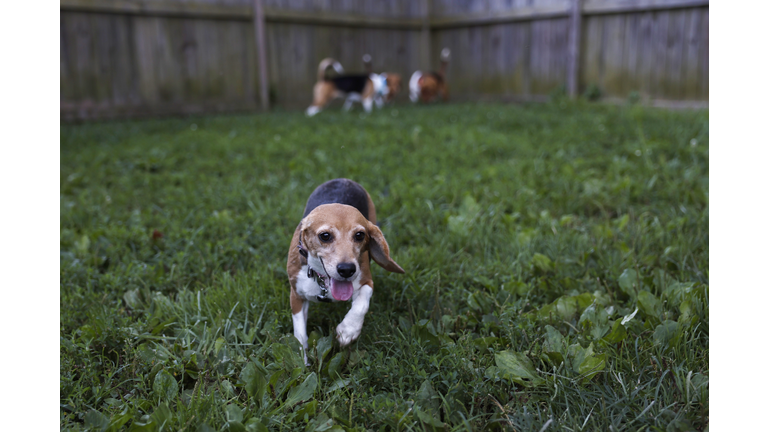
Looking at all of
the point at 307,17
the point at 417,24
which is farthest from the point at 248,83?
the point at 417,24

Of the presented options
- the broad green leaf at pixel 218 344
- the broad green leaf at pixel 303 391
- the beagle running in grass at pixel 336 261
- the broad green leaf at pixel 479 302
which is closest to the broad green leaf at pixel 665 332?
the broad green leaf at pixel 479 302

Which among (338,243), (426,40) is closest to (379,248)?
(338,243)

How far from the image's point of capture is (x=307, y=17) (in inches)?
357

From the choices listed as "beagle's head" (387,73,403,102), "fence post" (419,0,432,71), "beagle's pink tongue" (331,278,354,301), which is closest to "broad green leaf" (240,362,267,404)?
"beagle's pink tongue" (331,278,354,301)

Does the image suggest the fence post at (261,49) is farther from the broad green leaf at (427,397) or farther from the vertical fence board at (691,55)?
the broad green leaf at (427,397)

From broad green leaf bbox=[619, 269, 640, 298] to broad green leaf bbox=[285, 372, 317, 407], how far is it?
1302 millimetres

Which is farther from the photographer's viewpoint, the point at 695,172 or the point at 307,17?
the point at 307,17

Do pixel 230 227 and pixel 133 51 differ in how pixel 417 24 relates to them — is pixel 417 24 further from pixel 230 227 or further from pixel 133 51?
pixel 230 227

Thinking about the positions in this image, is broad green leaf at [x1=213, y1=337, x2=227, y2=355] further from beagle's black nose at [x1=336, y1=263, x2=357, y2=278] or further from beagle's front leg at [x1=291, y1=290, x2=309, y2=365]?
beagle's black nose at [x1=336, y1=263, x2=357, y2=278]

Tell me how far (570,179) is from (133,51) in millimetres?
6550

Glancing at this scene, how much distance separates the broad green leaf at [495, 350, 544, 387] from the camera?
1.58 m

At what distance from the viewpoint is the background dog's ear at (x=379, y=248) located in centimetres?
173

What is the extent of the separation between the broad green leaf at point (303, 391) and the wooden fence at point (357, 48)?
708 cm

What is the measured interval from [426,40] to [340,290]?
9970 millimetres
